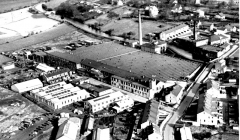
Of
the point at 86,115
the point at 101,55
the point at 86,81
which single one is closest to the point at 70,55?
the point at 101,55

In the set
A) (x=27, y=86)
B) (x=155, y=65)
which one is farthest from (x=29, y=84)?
(x=155, y=65)

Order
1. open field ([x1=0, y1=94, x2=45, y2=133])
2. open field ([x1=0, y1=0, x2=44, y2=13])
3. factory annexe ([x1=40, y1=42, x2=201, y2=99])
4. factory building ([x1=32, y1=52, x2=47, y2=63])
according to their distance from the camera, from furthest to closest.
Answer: open field ([x1=0, y1=0, x2=44, y2=13]), factory building ([x1=32, y1=52, x2=47, y2=63]), factory annexe ([x1=40, y1=42, x2=201, y2=99]), open field ([x1=0, y1=94, x2=45, y2=133])

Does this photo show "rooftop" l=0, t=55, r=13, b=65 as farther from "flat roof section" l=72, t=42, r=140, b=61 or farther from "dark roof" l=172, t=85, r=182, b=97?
"dark roof" l=172, t=85, r=182, b=97

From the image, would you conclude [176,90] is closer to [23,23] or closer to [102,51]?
[102,51]

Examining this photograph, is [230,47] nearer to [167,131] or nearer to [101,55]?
[101,55]

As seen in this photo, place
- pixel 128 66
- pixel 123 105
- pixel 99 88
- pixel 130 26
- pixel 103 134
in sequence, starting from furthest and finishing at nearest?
1. pixel 130 26
2. pixel 128 66
3. pixel 99 88
4. pixel 123 105
5. pixel 103 134

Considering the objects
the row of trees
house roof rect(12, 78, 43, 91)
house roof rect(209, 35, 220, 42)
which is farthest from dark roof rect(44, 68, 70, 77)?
the row of trees
